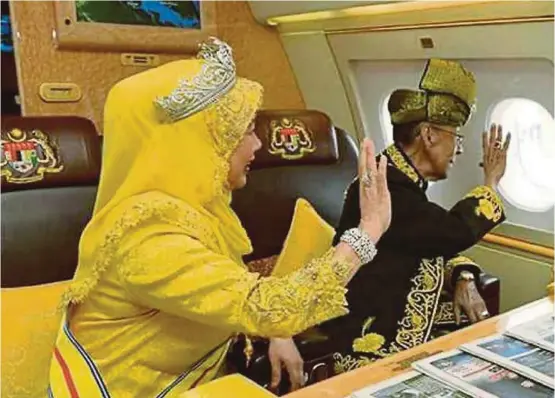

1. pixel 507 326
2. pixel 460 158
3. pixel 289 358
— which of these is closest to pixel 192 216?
pixel 289 358

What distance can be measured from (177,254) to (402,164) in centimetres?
76

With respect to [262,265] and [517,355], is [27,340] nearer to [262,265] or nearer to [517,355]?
[262,265]

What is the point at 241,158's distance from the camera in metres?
1.33

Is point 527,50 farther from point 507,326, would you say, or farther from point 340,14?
point 507,326

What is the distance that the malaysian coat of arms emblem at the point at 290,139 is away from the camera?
7.74 ft

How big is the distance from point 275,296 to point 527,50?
4.46 ft

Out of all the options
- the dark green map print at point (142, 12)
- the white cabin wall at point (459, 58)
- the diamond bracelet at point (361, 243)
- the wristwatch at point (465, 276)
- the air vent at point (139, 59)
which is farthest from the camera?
the air vent at point (139, 59)

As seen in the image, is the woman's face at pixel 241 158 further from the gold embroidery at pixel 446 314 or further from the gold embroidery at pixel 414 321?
the gold embroidery at pixel 446 314

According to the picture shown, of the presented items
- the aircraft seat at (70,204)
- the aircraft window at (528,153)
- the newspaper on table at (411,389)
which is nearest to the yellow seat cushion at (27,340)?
the aircraft seat at (70,204)

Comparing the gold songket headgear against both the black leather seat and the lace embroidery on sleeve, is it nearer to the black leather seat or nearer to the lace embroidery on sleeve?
the lace embroidery on sleeve

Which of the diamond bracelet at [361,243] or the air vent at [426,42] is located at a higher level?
the air vent at [426,42]

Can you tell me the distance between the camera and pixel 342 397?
1.02m

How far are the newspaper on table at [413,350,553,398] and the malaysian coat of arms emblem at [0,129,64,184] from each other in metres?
1.25

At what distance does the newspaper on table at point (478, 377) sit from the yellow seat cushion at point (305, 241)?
523 millimetres
